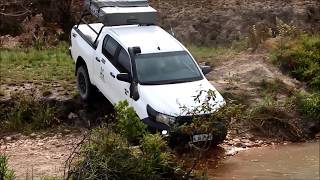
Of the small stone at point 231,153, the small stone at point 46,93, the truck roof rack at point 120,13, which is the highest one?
the truck roof rack at point 120,13

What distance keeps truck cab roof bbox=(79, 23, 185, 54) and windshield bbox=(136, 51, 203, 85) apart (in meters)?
0.14

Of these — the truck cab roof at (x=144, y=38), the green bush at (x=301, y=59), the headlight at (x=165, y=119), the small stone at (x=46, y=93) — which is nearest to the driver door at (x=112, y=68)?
the truck cab roof at (x=144, y=38)

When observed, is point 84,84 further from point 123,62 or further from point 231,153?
point 231,153

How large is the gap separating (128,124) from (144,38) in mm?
3183

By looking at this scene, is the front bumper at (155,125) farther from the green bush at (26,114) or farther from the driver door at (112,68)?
the green bush at (26,114)

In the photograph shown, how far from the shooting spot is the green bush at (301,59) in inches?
554

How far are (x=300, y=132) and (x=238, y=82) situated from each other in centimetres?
206

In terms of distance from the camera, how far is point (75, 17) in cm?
1994

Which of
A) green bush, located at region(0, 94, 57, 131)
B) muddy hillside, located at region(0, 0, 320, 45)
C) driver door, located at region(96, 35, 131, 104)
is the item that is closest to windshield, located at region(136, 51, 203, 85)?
driver door, located at region(96, 35, 131, 104)

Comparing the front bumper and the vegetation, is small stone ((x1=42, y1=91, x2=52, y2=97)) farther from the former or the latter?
the front bumper

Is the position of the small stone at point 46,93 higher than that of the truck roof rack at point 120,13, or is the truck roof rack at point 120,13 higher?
the truck roof rack at point 120,13

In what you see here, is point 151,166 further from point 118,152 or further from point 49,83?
point 49,83

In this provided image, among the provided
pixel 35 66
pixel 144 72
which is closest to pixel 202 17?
pixel 35 66

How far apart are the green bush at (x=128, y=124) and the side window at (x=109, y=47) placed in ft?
8.96
